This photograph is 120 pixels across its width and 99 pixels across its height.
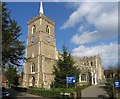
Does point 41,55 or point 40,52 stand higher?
point 40,52

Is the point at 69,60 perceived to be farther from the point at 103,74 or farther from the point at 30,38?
the point at 103,74

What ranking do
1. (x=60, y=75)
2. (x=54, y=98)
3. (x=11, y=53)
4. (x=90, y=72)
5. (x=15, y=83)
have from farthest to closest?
1. (x=90, y=72)
2. (x=15, y=83)
3. (x=60, y=75)
4. (x=54, y=98)
5. (x=11, y=53)

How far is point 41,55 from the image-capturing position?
61375 millimetres

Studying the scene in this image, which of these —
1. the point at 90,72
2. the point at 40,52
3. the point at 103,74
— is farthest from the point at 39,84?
the point at 103,74

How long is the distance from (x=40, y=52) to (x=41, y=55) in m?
0.98

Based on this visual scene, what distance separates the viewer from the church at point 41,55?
6028 cm

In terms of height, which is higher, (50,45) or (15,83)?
(50,45)

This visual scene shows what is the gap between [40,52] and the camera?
61875 mm

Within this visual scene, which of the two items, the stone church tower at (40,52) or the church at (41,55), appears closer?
the stone church tower at (40,52)

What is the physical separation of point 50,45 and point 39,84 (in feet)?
43.1

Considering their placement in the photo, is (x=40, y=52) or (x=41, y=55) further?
(x=40, y=52)

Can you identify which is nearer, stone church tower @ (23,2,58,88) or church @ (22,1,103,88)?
stone church tower @ (23,2,58,88)

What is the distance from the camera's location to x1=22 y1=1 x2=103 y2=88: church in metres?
60.3

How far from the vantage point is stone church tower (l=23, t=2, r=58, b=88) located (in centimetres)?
6012
